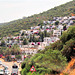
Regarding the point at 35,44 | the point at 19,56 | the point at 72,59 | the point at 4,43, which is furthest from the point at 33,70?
the point at 4,43

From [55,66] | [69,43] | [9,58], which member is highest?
[69,43]

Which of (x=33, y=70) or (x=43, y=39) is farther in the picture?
(x=43, y=39)

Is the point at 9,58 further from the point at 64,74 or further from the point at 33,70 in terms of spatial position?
the point at 64,74

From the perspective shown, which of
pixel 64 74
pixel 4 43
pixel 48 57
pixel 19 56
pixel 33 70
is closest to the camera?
pixel 64 74

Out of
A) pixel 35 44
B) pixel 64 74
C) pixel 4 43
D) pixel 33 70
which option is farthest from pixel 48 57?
pixel 4 43

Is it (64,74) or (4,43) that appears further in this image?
(4,43)

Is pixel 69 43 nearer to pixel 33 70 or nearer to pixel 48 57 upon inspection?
pixel 48 57

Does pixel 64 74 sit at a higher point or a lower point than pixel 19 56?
higher

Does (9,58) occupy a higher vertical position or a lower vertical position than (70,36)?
lower

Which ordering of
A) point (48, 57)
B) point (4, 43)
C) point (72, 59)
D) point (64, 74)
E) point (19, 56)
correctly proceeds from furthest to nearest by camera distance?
point (4, 43) < point (19, 56) < point (72, 59) < point (48, 57) < point (64, 74)
